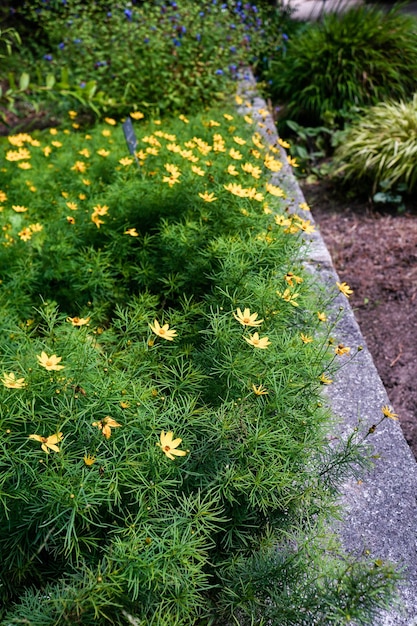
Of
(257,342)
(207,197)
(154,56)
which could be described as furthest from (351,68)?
(257,342)

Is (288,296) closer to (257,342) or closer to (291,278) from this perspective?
(291,278)

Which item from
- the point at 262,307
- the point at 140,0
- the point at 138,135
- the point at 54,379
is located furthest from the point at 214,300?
the point at 140,0

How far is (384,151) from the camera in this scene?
4.05m

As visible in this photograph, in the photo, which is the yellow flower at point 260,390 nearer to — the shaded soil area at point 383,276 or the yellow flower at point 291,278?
the yellow flower at point 291,278

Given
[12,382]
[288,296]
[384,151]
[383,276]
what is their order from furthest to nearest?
[384,151] < [383,276] < [288,296] < [12,382]

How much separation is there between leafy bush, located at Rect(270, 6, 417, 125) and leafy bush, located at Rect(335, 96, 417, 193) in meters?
0.37

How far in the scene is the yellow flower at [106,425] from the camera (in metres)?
1.44

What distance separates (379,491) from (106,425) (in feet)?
3.31

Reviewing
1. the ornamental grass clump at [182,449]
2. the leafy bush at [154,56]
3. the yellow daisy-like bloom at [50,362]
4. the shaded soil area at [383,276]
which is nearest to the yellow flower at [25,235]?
the ornamental grass clump at [182,449]

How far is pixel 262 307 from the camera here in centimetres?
197

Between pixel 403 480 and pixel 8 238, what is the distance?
185 centimetres

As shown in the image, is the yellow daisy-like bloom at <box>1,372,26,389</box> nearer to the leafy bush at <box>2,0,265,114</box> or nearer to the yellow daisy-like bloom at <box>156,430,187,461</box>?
the yellow daisy-like bloom at <box>156,430,187,461</box>

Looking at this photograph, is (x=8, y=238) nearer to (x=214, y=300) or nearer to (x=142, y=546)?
(x=214, y=300)

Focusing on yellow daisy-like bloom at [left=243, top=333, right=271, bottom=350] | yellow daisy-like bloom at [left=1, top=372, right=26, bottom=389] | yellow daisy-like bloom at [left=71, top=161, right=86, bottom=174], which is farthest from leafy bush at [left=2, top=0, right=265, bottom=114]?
yellow daisy-like bloom at [left=1, top=372, right=26, bottom=389]
